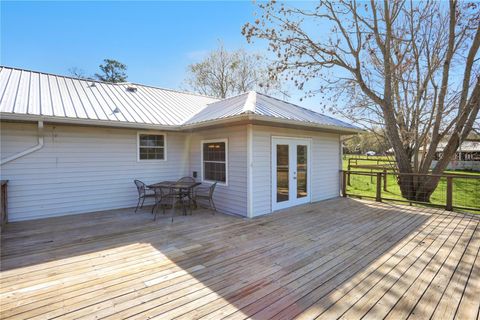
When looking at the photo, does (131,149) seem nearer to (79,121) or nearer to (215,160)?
(79,121)

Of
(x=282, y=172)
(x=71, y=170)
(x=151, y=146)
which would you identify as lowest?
(x=282, y=172)

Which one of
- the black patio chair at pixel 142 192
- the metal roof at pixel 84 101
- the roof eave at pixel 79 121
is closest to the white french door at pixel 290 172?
the roof eave at pixel 79 121

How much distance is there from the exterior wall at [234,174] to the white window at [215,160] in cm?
14

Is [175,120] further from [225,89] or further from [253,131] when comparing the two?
[225,89]

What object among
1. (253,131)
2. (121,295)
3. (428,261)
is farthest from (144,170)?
(428,261)

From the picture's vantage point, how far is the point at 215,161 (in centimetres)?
689

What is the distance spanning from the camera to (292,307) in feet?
7.88

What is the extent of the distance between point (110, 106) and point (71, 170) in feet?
6.36

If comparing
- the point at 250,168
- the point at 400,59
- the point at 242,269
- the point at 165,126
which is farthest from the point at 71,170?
the point at 400,59

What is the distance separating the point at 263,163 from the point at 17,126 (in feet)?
18.4

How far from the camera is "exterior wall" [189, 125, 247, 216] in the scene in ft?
19.6

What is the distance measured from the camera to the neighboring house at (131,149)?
5555 mm

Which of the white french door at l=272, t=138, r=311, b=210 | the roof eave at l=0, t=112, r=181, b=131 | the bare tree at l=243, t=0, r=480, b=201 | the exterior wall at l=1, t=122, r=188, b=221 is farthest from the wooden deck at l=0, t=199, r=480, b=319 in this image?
the bare tree at l=243, t=0, r=480, b=201

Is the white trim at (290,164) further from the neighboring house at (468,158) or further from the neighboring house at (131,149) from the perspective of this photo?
the neighboring house at (468,158)
